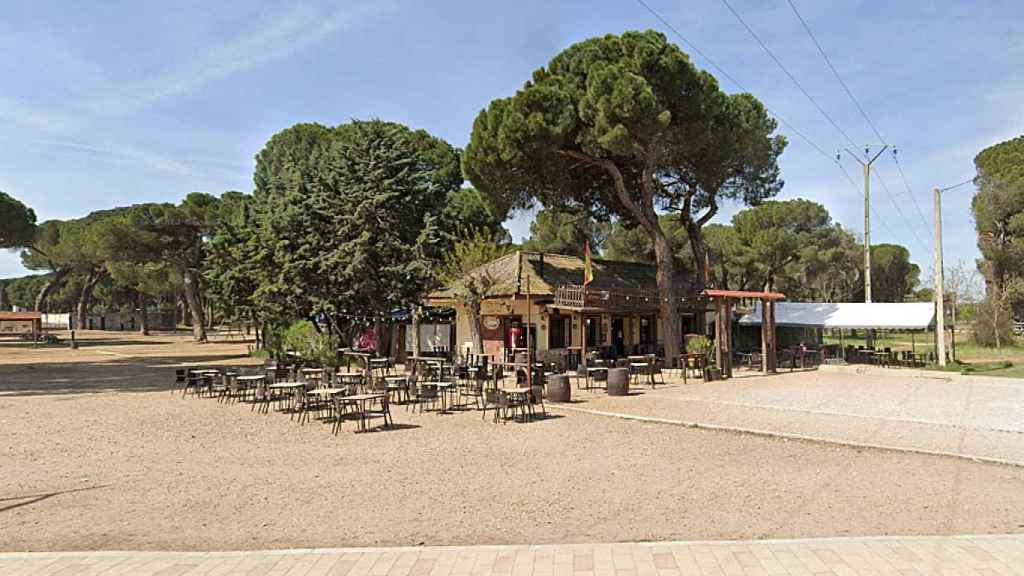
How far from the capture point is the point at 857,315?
27.7m

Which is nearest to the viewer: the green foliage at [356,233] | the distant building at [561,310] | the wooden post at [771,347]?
the green foliage at [356,233]

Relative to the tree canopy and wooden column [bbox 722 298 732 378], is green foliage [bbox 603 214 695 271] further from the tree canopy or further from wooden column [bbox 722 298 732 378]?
wooden column [bbox 722 298 732 378]

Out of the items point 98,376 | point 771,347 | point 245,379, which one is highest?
point 771,347

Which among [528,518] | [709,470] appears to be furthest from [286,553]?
[709,470]

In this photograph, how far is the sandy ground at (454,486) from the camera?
606 centimetres

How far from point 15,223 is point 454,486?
2109 inches

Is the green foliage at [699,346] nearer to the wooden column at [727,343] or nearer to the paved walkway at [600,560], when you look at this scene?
the wooden column at [727,343]

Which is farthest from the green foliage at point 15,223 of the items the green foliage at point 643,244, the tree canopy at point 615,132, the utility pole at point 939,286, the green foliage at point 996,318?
the green foliage at point 996,318

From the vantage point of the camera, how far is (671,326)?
2567cm

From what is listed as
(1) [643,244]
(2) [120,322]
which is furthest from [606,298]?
(2) [120,322]

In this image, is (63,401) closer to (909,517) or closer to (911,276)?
(909,517)

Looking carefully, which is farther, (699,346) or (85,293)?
(85,293)

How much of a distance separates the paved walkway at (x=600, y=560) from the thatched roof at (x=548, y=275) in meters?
17.1

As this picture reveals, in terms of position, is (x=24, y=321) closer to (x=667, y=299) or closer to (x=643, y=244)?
(x=643, y=244)
